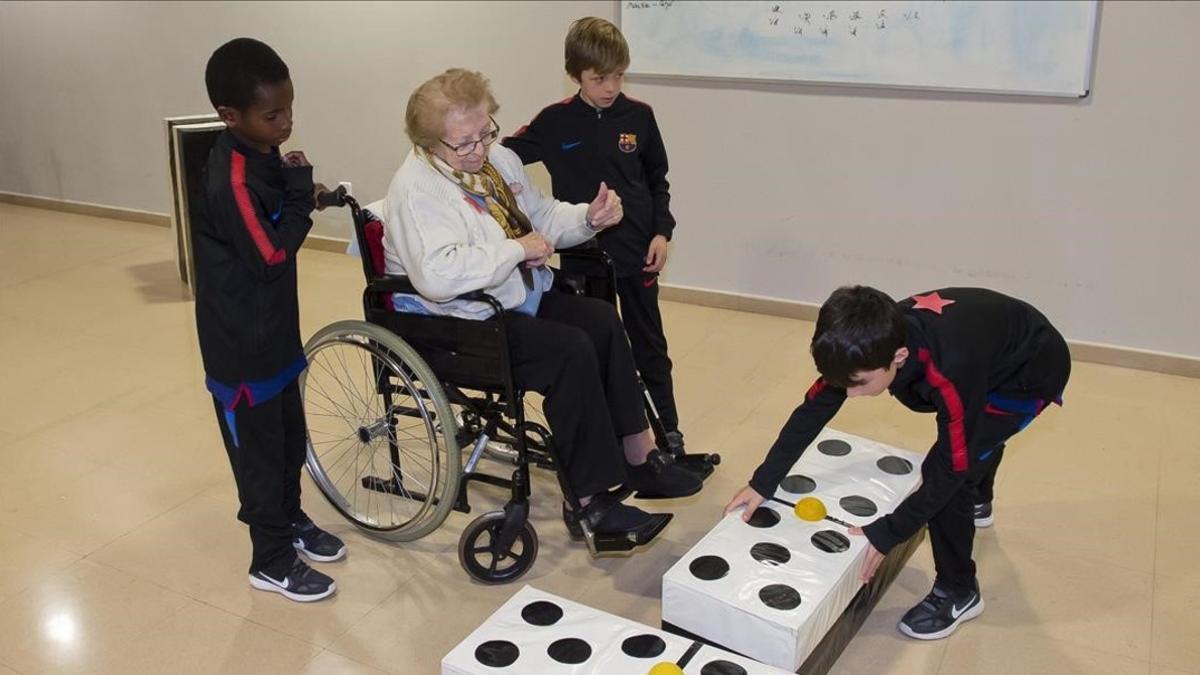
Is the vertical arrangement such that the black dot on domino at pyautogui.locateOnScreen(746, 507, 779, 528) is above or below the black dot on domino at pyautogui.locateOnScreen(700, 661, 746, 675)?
above

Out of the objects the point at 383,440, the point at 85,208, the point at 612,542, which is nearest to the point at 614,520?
the point at 612,542

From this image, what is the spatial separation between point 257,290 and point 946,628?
154 cm

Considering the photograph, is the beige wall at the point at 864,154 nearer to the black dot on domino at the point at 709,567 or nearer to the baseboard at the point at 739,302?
the baseboard at the point at 739,302

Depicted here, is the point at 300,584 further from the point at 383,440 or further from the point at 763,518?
the point at 763,518

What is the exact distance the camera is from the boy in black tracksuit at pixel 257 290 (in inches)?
82.2

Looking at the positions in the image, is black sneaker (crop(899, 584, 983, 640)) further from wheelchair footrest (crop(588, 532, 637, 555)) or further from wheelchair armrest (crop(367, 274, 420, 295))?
wheelchair armrest (crop(367, 274, 420, 295))

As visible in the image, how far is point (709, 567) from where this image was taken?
79.4 inches

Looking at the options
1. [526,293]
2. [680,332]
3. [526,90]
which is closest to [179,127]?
[526,90]

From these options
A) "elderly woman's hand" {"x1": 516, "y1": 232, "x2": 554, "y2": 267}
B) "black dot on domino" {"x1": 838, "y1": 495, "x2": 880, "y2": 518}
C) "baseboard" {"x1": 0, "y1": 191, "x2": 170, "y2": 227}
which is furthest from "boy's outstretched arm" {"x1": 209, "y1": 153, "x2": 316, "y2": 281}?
"baseboard" {"x1": 0, "y1": 191, "x2": 170, "y2": 227}

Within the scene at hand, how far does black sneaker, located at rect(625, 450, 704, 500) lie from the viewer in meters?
2.49

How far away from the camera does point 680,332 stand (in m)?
3.96

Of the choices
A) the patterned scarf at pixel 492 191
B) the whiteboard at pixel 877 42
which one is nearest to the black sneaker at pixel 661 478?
the patterned scarf at pixel 492 191

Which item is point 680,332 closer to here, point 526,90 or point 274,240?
point 526,90

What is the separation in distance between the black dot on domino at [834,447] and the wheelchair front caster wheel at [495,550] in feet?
2.17
